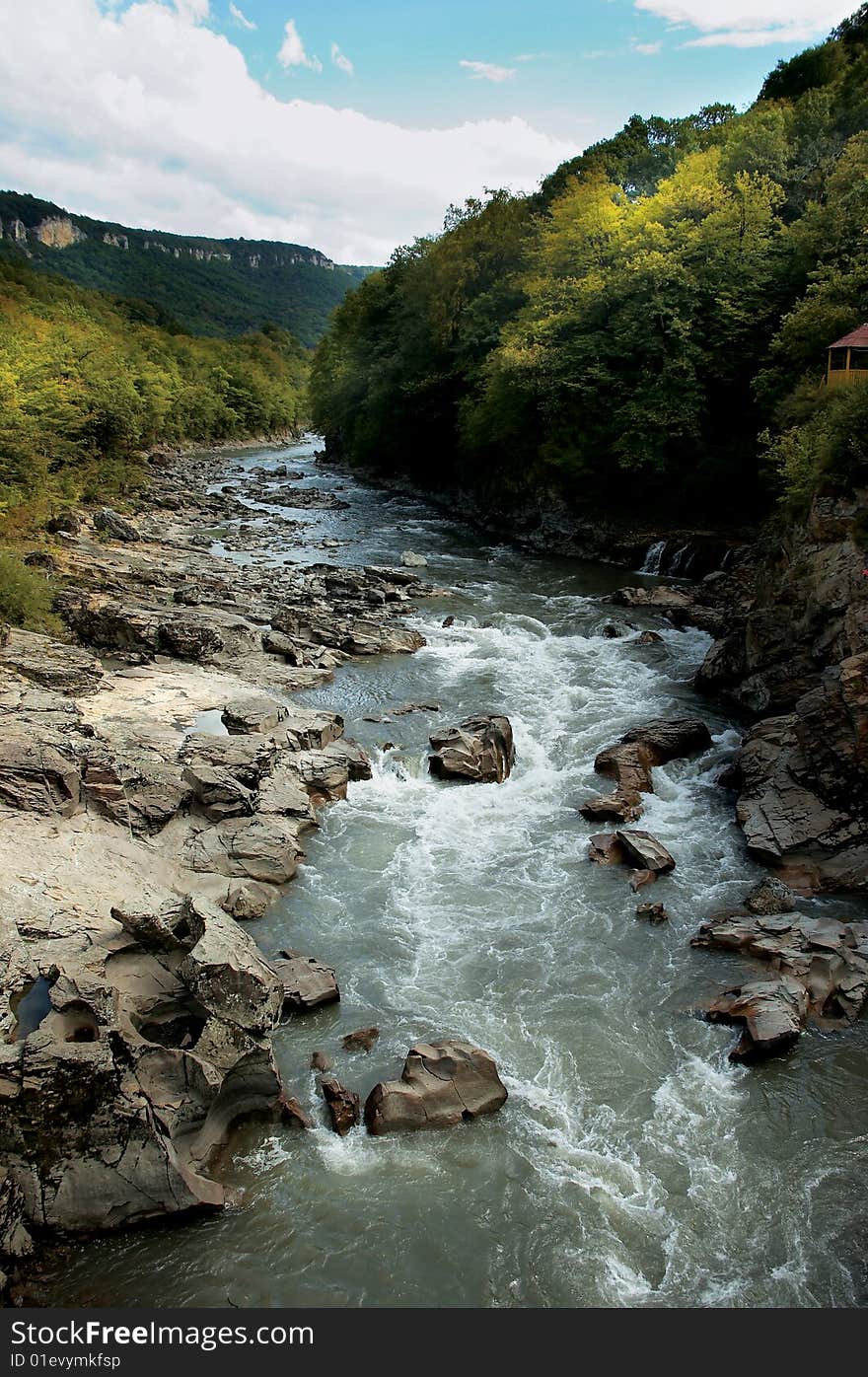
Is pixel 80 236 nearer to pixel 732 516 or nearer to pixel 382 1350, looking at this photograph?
pixel 732 516

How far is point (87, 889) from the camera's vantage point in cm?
1094

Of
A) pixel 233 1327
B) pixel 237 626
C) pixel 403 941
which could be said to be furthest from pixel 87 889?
pixel 237 626

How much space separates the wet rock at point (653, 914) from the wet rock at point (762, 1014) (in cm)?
168

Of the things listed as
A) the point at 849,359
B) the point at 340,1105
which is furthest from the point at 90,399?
the point at 340,1105

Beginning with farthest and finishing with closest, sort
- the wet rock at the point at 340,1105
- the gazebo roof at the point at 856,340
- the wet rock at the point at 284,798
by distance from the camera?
the gazebo roof at the point at 856,340
the wet rock at the point at 284,798
the wet rock at the point at 340,1105

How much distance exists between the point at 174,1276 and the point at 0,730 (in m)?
8.92

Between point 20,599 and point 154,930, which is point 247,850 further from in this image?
point 20,599

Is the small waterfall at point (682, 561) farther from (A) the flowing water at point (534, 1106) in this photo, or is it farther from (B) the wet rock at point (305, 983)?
(B) the wet rock at point (305, 983)

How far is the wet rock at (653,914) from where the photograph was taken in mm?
12305

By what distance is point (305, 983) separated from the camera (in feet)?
34.8

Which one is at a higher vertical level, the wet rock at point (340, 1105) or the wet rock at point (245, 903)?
the wet rock at point (245, 903)

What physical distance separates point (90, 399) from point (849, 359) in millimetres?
32020

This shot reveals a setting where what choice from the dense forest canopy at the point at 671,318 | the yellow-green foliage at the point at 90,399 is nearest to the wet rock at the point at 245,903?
the dense forest canopy at the point at 671,318

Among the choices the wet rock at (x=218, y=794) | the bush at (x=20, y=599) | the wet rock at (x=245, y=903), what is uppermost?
the bush at (x=20, y=599)
